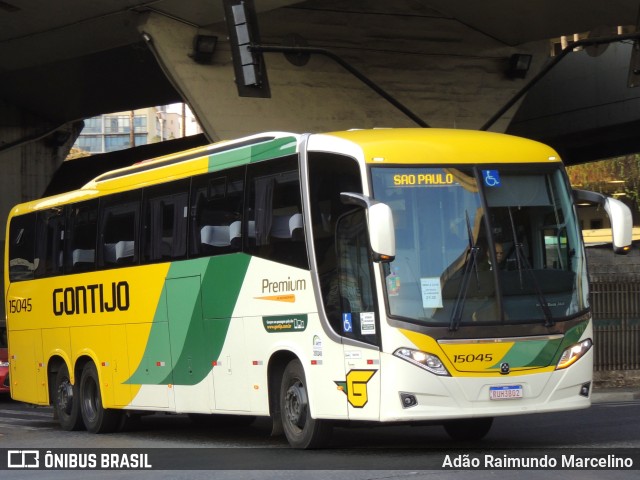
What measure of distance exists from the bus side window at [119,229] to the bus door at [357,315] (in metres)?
4.92

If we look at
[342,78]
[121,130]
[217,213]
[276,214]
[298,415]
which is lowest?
[298,415]

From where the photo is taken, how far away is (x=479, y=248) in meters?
12.7

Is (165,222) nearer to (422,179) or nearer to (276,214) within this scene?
(276,214)

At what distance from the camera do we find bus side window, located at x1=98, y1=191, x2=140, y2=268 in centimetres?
1734

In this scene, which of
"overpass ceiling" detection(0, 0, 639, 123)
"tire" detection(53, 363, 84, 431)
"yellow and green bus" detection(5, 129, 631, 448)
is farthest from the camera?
"overpass ceiling" detection(0, 0, 639, 123)

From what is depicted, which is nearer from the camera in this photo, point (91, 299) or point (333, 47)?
point (91, 299)

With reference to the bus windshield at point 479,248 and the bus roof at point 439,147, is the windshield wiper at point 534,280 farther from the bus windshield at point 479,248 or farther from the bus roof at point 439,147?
the bus roof at point 439,147

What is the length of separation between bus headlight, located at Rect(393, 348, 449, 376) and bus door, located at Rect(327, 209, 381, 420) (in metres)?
0.28

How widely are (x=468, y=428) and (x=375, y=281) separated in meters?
2.76

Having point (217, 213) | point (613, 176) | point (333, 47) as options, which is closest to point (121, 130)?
point (613, 176)

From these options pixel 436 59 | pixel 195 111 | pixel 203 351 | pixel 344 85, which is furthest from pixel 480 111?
pixel 203 351

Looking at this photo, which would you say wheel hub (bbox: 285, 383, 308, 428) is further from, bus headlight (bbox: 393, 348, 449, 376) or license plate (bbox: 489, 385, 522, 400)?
license plate (bbox: 489, 385, 522, 400)

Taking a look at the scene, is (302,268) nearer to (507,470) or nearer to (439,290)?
(439,290)

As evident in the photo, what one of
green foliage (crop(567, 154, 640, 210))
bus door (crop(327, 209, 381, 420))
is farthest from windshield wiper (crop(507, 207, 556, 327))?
green foliage (crop(567, 154, 640, 210))
